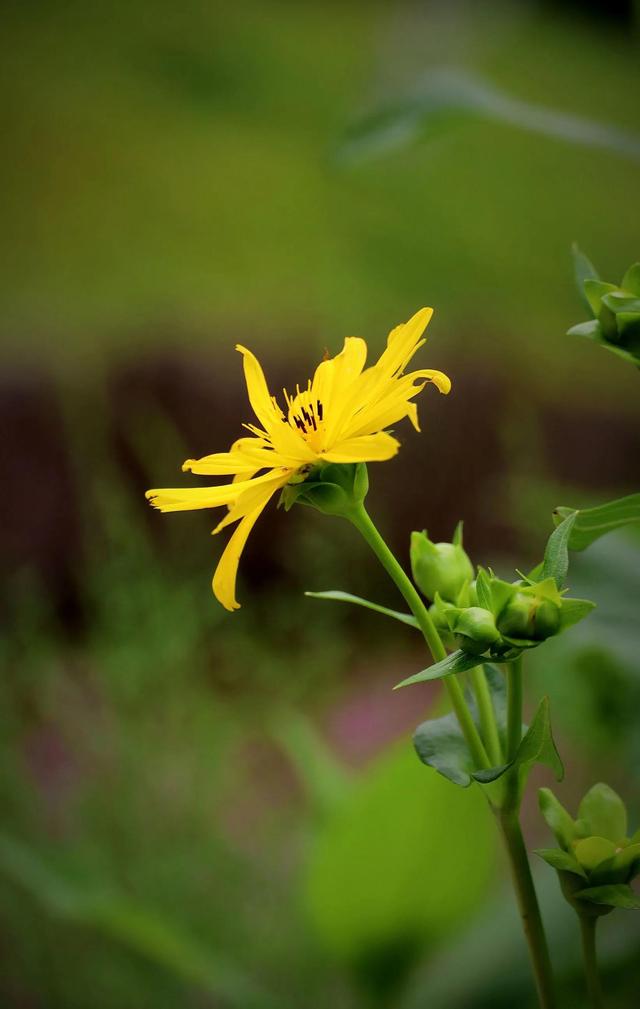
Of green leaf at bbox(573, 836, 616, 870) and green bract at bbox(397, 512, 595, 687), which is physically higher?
green bract at bbox(397, 512, 595, 687)

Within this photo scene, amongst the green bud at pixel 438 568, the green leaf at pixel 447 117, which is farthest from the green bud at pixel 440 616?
the green leaf at pixel 447 117

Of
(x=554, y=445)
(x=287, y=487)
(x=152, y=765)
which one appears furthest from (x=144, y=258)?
(x=287, y=487)

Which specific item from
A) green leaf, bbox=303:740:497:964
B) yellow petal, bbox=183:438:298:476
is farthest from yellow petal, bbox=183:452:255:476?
green leaf, bbox=303:740:497:964

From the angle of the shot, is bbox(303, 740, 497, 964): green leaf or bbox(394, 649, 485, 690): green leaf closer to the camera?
bbox(394, 649, 485, 690): green leaf

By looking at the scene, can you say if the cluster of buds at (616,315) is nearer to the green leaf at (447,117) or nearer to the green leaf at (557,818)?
the green leaf at (557,818)

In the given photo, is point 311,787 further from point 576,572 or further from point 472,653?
point 472,653

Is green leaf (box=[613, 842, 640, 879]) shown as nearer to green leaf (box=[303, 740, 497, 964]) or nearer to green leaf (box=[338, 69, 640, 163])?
green leaf (box=[303, 740, 497, 964])

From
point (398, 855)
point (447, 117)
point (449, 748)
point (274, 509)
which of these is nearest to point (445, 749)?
point (449, 748)
